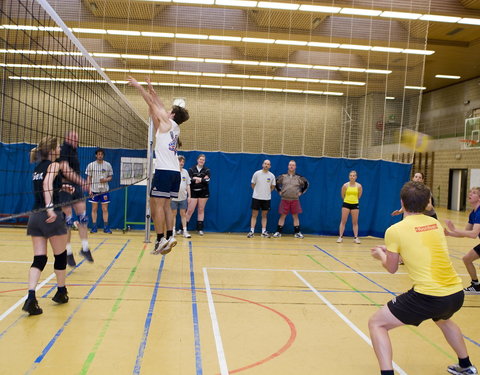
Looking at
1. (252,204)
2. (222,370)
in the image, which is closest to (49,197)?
(222,370)

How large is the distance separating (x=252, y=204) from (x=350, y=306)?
637cm

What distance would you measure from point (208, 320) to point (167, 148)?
2.35 meters

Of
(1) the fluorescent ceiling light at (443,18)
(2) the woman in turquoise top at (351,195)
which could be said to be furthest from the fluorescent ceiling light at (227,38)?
(2) the woman in turquoise top at (351,195)

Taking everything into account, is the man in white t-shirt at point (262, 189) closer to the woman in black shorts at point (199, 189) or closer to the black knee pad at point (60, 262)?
the woman in black shorts at point (199, 189)

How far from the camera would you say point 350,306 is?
5641 millimetres

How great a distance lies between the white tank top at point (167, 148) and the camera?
6027mm

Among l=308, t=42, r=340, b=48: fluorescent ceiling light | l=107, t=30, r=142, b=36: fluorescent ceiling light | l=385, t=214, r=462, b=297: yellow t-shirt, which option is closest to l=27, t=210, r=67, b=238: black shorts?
l=385, t=214, r=462, b=297: yellow t-shirt

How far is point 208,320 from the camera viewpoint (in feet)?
16.0

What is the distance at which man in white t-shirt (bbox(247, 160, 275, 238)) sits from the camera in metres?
11.7

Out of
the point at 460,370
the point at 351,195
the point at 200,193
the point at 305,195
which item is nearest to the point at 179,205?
the point at 200,193

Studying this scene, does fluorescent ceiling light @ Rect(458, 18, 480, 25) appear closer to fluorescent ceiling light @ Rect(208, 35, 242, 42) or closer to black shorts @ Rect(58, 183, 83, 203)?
fluorescent ceiling light @ Rect(208, 35, 242, 42)

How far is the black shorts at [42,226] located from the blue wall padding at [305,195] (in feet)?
23.9

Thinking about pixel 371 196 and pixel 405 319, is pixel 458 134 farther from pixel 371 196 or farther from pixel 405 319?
pixel 405 319

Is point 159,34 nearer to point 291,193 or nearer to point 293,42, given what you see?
point 293,42
